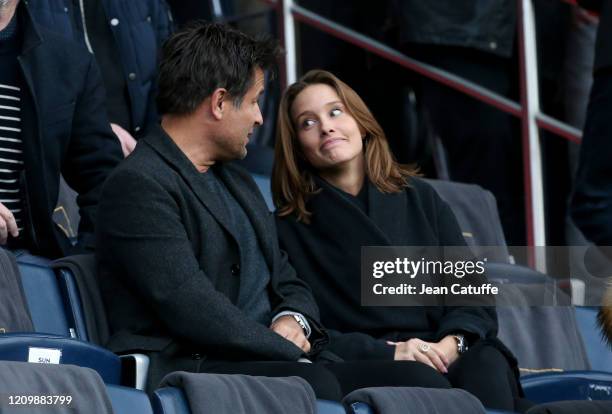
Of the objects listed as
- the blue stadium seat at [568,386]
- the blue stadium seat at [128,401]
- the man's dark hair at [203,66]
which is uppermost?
the man's dark hair at [203,66]

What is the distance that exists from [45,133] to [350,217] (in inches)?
34.5

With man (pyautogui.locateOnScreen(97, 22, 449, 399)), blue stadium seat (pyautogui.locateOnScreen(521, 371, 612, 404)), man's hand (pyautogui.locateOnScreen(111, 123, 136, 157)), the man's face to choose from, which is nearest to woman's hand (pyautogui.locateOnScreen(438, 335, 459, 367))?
blue stadium seat (pyautogui.locateOnScreen(521, 371, 612, 404))

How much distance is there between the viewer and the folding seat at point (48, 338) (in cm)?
285

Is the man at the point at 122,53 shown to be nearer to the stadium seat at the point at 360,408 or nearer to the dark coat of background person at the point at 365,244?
the dark coat of background person at the point at 365,244

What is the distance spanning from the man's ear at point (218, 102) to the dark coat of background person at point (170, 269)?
142 mm

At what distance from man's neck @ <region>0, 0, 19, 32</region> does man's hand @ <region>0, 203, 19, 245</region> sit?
522 mm

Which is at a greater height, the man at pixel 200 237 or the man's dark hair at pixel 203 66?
the man's dark hair at pixel 203 66

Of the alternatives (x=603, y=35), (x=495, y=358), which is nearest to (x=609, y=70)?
(x=603, y=35)

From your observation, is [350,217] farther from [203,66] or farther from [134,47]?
[134,47]

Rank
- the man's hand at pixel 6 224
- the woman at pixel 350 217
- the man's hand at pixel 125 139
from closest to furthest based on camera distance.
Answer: the man's hand at pixel 6 224 → the woman at pixel 350 217 → the man's hand at pixel 125 139

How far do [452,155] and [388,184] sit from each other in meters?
1.65

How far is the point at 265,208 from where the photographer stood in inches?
152

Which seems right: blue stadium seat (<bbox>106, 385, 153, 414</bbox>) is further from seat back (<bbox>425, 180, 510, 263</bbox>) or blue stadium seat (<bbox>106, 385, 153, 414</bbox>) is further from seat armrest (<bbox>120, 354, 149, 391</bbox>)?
seat back (<bbox>425, 180, 510, 263</bbox>)

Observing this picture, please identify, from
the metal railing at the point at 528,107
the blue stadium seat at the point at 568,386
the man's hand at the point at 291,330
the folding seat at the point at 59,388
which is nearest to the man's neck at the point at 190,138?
the man's hand at the point at 291,330
